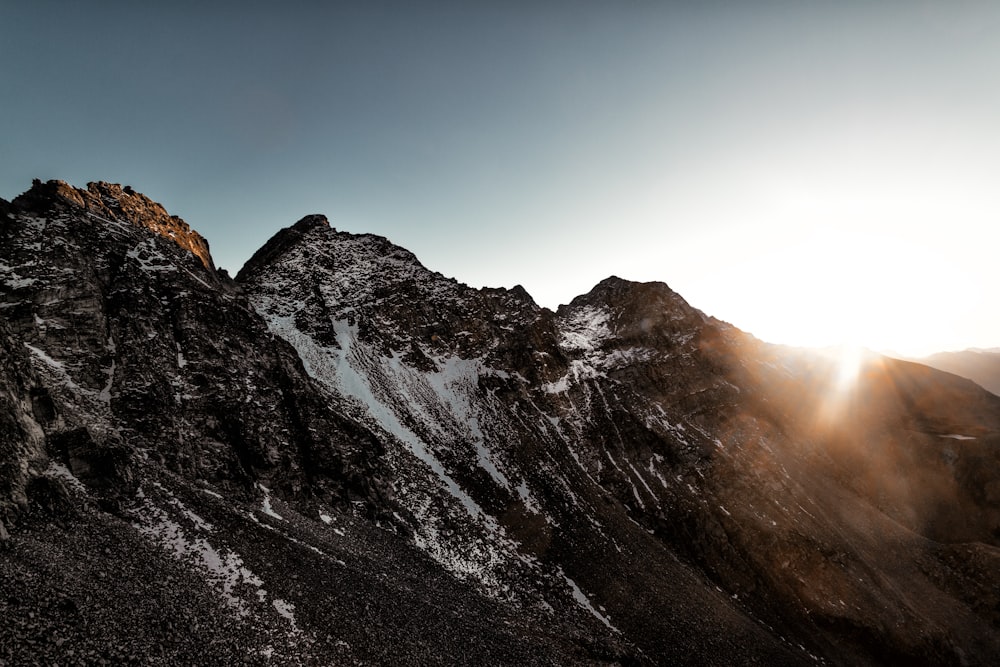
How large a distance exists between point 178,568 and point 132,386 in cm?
2527

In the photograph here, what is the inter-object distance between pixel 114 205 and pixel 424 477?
74548 mm

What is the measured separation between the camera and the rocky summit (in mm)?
28750

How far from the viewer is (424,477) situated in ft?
182

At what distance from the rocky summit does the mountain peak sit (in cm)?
66

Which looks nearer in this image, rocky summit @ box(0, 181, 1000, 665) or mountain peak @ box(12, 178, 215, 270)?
rocky summit @ box(0, 181, 1000, 665)

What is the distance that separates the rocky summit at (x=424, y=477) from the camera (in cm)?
2875

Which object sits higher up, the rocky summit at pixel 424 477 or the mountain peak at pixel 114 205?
the mountain peak at pixel 114 205

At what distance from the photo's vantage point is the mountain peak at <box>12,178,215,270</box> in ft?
189

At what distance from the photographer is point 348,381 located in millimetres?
66812

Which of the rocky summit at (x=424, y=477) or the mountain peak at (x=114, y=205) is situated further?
the mountain peak at (x=114, y=205)

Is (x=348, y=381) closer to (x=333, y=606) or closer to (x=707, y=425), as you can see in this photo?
(x=333, y=606)

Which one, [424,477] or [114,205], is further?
[114,205]

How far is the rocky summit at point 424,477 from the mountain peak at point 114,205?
663mm

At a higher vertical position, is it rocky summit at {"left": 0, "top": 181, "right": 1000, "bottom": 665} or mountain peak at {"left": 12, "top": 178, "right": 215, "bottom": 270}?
mountain peak at {"left": 12, "top": 178, "right": 215, "bottom": 270}
